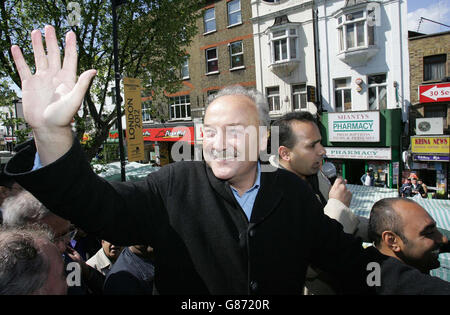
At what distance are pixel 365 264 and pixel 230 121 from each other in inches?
40.3

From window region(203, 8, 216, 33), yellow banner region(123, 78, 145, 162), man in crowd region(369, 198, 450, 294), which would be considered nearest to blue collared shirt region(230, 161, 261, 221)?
man in crowd region(369, 198, 450, 294)

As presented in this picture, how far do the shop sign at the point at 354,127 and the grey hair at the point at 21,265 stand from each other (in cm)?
1481

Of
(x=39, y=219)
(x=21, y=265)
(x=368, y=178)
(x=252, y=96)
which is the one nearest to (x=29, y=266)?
(x=21, y=265)

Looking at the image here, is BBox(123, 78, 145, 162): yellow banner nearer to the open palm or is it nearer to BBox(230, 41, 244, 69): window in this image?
the open palm

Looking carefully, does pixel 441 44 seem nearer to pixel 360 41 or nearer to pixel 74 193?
pixel 360 41

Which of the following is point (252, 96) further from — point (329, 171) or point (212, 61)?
point (212, 61)

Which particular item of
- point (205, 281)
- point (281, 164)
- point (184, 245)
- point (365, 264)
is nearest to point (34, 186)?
point (184, 245)

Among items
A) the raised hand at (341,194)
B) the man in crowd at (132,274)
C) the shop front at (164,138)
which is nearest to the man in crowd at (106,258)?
the man in crowd at (132,274)

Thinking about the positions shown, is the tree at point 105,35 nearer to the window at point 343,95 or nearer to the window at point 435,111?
the window at point 343,95

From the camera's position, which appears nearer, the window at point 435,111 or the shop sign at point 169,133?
the window at point 435,111

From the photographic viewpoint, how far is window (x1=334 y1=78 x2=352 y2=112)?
1501cm

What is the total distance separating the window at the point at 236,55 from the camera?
58.1ft

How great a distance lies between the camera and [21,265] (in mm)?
1186

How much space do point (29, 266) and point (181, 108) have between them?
20060 millimetres
